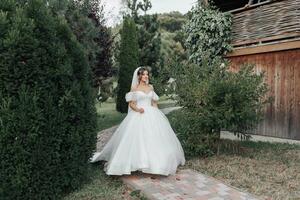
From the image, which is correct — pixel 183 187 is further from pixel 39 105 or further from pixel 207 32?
pixel 207 32

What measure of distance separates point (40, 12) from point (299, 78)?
7.20 m

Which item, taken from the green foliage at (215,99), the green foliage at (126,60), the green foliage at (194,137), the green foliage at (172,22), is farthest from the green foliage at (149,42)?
the green foliage at (172,22)

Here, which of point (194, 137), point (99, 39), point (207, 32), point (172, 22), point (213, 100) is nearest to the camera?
point (213, 100)

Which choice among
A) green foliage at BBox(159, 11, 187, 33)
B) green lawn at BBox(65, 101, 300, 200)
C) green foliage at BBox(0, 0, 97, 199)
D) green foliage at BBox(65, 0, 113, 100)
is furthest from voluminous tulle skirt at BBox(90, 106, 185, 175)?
green foliage at BBox(159, 11, 187, 33)

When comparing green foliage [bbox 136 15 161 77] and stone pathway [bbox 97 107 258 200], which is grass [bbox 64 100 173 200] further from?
green foliage [bbox 136 15 161 77]

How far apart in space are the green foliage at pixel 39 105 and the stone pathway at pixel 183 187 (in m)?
1.01

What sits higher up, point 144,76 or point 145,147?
point 144,76

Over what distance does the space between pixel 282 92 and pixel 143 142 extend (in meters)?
5.58

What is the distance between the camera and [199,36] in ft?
40.2

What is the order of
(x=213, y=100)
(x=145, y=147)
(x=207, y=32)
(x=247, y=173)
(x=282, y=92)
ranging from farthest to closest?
(x=207, y=32) < (x=282, y=92) < (x=213, y=100) < (x=247, y=173) < (x=145, y=147)

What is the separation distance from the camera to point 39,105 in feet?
16.0

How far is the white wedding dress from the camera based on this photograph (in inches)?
233

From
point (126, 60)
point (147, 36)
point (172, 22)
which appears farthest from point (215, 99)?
point (172, 22)

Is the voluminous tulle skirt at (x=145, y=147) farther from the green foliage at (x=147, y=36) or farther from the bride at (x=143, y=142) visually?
the green foliage at (x=147, y=36)
